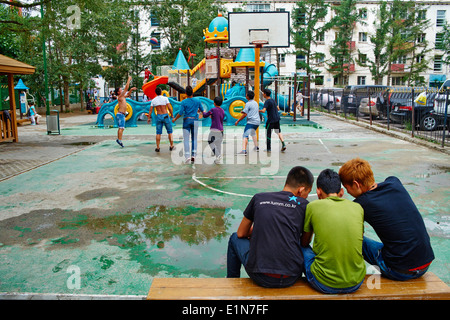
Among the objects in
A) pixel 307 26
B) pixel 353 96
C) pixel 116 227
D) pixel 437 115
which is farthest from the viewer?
pixel 307 26

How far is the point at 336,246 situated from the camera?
2.92 metres

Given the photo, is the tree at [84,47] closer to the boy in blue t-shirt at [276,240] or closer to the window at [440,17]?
the boy in blue t-shirt at [276,240]

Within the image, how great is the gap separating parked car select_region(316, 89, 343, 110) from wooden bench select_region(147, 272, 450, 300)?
24498 mm

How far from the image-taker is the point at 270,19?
44.7ft

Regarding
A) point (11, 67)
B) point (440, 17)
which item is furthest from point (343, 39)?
point (11, 67)

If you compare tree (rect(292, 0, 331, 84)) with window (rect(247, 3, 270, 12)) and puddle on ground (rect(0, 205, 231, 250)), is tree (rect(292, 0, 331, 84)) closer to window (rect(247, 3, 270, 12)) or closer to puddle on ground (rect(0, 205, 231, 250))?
window (rect(247, 3, 270, 12))

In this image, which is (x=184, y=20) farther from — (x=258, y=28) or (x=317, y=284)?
(x=317, y=284)

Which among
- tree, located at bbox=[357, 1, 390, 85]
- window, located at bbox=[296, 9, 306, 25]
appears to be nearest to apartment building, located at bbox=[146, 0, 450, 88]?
tree, located at bbox=[357, 1, 390, 85]

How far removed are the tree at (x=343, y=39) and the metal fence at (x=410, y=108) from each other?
24248mm

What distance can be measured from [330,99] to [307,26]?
2001 centimetres

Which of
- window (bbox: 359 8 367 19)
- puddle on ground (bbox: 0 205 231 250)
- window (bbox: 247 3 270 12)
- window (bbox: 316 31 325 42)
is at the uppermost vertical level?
window (bbox: 247 3 270 12)

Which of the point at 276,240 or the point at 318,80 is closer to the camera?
the point at 276,240

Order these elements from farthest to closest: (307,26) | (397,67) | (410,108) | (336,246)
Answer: (397,67), (307,26), (410,108), (336,246)

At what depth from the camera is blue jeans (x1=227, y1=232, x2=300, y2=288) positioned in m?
3.05
